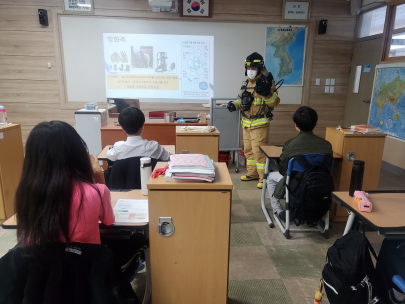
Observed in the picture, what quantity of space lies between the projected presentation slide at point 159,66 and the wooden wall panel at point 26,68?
95 cm

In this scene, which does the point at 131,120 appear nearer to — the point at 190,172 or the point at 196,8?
the point at 190,172

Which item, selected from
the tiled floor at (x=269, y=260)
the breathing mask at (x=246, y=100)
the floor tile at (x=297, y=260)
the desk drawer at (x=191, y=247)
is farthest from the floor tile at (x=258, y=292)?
the breathing mask at (x=246, y=100)

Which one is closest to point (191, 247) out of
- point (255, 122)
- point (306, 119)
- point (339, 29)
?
point (306, 119)

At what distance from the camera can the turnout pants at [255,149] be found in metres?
3.62

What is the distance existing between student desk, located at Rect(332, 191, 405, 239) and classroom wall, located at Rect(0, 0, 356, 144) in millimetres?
3762

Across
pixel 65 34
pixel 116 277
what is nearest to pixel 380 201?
pixel 116 277

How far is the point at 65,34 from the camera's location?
15.3 feet

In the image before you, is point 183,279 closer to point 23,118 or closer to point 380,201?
point 380,201

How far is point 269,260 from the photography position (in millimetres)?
2129

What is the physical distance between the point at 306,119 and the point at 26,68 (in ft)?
15.1

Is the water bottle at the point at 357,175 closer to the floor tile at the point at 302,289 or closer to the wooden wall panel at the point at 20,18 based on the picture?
the floor tile at the point at 302,289

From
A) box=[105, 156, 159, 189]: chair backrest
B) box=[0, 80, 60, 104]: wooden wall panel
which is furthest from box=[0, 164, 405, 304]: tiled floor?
Result: box=[0, 80, 60, 104]: wooden wall panel

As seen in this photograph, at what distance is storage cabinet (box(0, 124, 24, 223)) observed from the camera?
8.36ft

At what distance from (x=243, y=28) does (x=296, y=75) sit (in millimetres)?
1244
